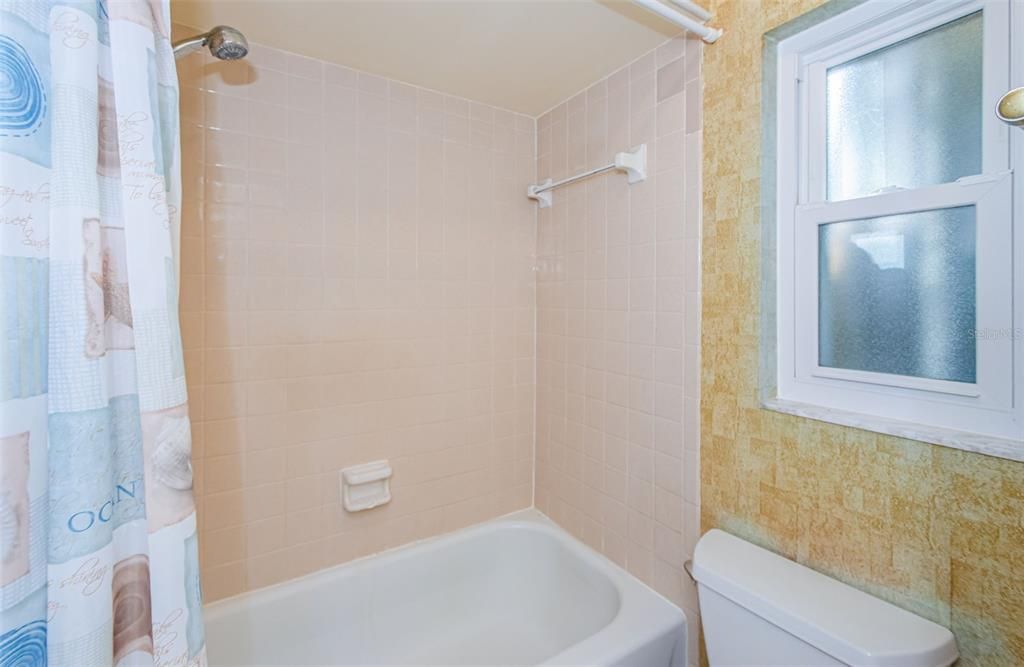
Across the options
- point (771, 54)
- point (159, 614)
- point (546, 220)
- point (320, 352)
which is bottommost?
point (159, 614)

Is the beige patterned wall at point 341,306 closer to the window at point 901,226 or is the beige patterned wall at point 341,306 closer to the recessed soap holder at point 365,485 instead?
the recessed soap holder at point 365,485

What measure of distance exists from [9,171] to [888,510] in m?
1.60

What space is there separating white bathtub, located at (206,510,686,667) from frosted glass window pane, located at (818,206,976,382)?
3.02ft

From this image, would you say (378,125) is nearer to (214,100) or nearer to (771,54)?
(214,100)

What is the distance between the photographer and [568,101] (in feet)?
5.89

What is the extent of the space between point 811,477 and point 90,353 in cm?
141

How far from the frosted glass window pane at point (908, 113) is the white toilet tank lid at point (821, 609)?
88 centimetres

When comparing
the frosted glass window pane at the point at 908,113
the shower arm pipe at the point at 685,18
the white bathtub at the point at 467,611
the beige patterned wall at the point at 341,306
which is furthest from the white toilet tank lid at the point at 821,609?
the shower arm pipe at the point at 685,18

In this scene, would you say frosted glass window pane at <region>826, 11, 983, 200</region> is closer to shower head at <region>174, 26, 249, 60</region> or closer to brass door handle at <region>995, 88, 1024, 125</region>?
brass door handle at <region>995, 88, 1024, 125</region>

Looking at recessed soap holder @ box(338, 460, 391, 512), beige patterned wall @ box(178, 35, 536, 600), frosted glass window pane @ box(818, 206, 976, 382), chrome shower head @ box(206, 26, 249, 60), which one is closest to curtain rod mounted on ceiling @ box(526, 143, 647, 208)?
beige patterned wall @ box(178, 35, 536, 600)

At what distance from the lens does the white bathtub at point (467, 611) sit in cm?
136

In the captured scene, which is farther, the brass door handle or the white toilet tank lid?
the white toilet tank lid

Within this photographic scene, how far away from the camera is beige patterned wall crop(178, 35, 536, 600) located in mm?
1406

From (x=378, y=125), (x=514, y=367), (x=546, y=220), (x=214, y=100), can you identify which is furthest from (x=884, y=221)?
(x=214, y=100)
